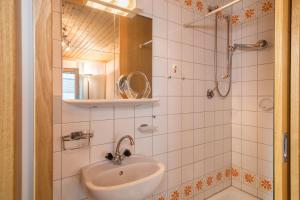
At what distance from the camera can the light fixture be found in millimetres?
1162

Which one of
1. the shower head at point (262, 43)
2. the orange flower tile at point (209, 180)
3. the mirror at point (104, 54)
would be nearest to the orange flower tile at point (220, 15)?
the shower head at point (262, 43)

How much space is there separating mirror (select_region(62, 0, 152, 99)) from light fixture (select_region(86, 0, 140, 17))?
2cm

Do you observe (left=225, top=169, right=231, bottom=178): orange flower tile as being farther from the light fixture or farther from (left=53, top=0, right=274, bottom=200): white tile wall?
the light fixture

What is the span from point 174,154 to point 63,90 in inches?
42.7

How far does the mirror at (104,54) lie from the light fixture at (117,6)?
0.02m

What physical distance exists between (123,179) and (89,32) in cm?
103

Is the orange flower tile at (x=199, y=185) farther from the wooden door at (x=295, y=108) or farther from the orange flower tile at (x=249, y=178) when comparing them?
the wooden door at (x=295, y=108)

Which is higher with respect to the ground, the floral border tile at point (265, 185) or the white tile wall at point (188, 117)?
the white tile wall at point (188, 117)

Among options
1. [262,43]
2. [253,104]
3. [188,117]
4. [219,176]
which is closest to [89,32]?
[188,117]

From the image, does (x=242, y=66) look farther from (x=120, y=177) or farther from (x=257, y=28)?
(x=120, y=177)

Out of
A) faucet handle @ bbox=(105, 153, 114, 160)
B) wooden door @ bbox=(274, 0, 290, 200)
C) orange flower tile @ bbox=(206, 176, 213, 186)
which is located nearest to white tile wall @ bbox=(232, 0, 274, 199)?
orange flower tile @ bbox=(206, 176, 213, 186)

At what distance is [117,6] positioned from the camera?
4.01 ft

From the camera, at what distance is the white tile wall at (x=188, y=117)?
1125 mm

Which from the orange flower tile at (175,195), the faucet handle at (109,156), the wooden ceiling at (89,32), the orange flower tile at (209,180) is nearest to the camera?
the wooden ceiling at (89,32)
